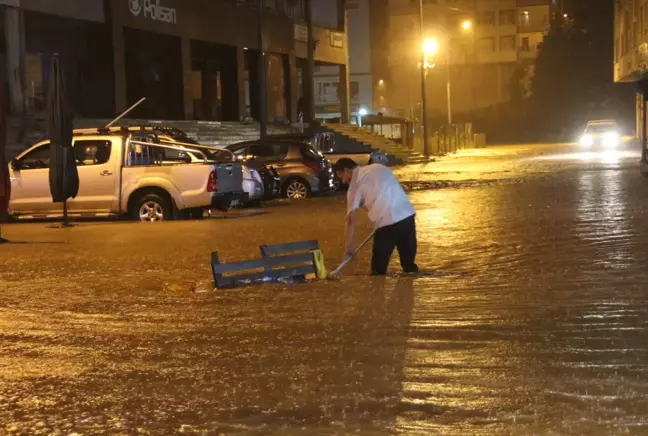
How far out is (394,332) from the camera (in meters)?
8.52

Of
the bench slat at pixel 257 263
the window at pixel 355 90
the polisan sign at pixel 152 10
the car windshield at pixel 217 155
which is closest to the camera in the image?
the bench slat at pixel 257 263

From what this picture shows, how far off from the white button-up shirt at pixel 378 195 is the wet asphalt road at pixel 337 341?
2.45ft

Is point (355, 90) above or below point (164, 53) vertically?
above

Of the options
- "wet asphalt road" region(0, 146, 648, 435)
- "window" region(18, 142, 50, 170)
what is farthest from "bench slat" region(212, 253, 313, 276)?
"window" region(18, 142, 50, 170)

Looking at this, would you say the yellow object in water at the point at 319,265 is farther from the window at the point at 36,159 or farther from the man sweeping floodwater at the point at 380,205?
the window at the point at 36,159

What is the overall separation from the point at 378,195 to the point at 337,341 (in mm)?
3016

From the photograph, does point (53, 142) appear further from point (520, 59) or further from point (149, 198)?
point (520, 59)

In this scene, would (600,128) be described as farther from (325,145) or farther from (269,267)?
(269,267)

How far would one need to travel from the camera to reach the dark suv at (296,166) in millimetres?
25719

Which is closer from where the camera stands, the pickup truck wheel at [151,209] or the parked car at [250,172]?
the pickup truck wheel at [151,209]

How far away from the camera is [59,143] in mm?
17516


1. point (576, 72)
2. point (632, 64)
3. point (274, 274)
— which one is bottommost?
point (274, 274)

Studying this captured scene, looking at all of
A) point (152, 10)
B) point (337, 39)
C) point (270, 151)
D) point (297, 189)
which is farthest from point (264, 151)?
Result: point (337, 39)

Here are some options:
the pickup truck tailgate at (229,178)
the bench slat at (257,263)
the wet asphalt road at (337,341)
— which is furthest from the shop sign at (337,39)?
the bench slat at (257,263)
